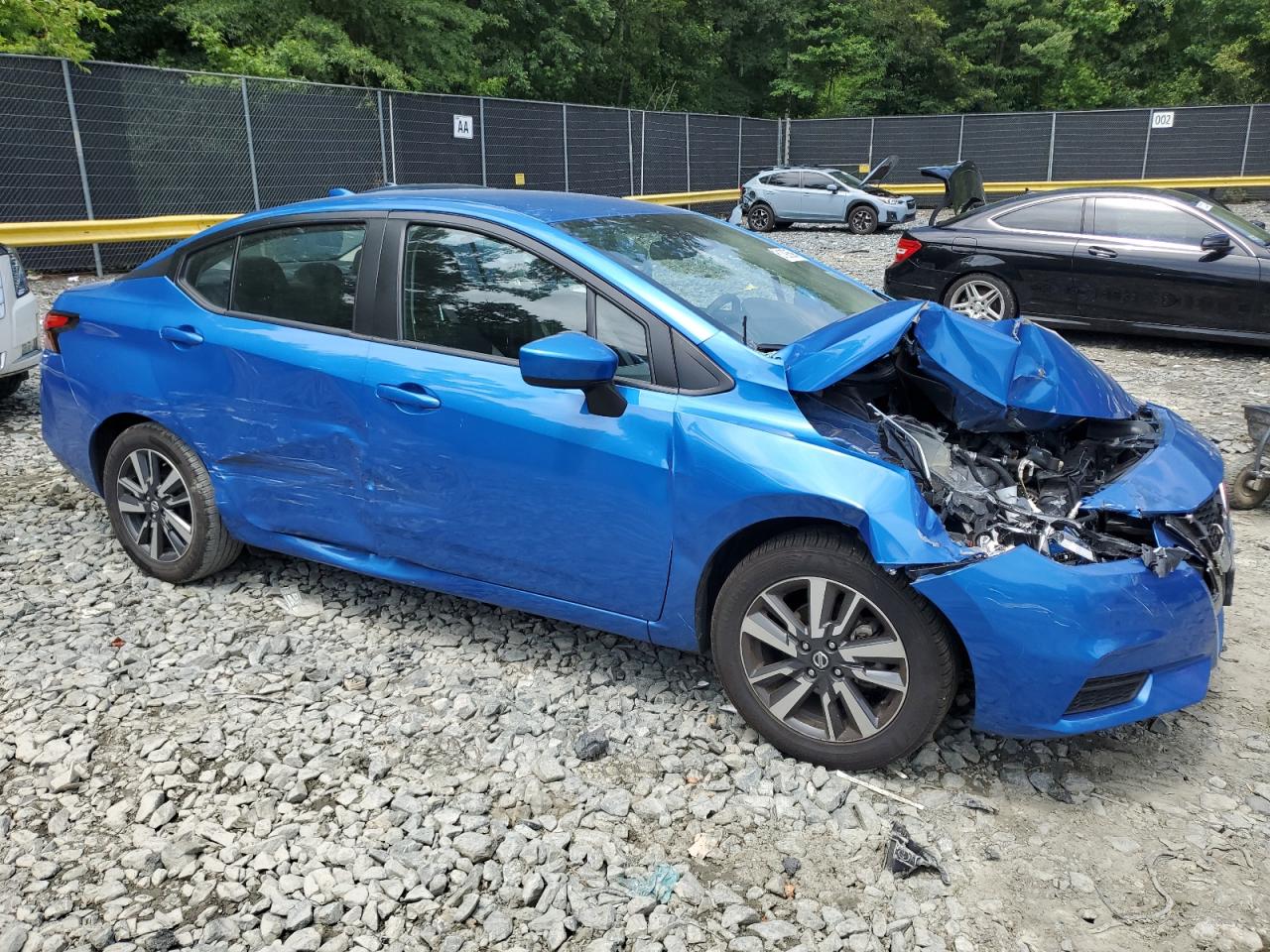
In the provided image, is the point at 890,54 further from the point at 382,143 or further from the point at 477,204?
the point at 477,204

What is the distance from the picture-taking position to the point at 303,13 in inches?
808

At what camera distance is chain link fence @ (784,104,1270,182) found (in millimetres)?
25516

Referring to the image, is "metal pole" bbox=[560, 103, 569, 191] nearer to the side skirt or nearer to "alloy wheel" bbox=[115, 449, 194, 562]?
"alloy wheel" bbox=[115, 449, 194, 562]

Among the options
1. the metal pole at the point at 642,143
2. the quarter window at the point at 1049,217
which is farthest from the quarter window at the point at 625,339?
the metal pole at the point at 642,143

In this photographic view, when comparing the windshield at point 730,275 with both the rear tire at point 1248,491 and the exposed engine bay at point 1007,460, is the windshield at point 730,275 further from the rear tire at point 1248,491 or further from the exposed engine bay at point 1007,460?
the rear tire at point 1248,491

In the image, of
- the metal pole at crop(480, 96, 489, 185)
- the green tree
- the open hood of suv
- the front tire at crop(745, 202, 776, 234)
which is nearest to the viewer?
the green tree

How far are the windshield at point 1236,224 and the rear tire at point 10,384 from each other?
9.56 metres

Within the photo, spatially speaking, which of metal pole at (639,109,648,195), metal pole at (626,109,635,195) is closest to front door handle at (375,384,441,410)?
metal pole at (626,109,635,195)

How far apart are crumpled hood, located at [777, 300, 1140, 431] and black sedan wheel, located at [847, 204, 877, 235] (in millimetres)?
19330

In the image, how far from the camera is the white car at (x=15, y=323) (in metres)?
6.81

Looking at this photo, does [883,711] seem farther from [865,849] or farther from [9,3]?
[9,3]

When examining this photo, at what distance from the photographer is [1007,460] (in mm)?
3398

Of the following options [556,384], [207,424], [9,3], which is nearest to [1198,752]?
[556,384]

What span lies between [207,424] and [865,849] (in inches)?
116
